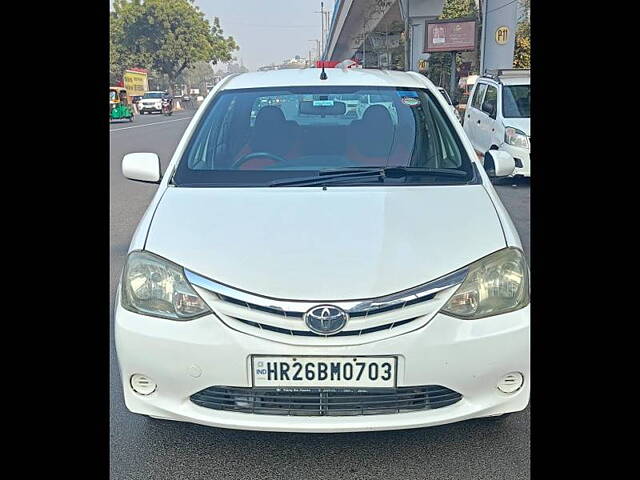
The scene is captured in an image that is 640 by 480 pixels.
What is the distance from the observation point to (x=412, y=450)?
2629mm

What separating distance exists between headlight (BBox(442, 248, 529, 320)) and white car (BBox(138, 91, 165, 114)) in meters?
45.4

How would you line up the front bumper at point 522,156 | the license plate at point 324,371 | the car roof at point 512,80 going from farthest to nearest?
the car roof at point 512,80 < the front bumper at point 522,156 < the license plate at point 324,371

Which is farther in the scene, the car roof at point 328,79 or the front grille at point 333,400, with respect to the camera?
the car roof at point 328,79

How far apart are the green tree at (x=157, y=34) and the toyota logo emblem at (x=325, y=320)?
6043 centimetres

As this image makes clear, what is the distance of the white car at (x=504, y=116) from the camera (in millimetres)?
9586

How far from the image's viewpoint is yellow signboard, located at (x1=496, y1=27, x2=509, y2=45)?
19.3 meters

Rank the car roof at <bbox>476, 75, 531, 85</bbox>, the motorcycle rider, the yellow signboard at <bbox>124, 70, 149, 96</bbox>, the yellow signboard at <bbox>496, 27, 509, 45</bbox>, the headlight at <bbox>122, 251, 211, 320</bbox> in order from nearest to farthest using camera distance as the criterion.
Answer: the headlight at <bbox>122, 251, 211, 320</bbox> → the car roof at <bbox>476, 75, 531, 85</bbox> → the yellow signboard at <bbox>496, 27, 509, 45</bbox> → the motorcycle rider → the yellow signboard at <bbox>124, 70, 149, 96</bbox>

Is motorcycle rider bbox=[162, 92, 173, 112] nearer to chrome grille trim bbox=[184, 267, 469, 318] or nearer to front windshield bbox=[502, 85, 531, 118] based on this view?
front windshield bbox=[502, 85, 531, 118]

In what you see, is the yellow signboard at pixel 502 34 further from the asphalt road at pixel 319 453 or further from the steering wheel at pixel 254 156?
the asphalt road at pixel 319 453

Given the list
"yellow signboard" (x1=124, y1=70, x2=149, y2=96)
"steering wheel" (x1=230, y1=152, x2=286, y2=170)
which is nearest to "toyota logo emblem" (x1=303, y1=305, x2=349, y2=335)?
"steering wheel" (x1=230, y1=152, x2=286, y2=170)

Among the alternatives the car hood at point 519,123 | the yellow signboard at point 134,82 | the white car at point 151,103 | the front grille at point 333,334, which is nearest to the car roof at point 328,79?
the front grille at point 333,334

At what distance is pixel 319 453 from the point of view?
8.61 feet

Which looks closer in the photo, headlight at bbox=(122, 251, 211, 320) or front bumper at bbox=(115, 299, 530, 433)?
front bumper at bbox=(115, 299, 530, 433)

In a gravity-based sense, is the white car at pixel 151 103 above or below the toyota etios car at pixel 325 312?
above
